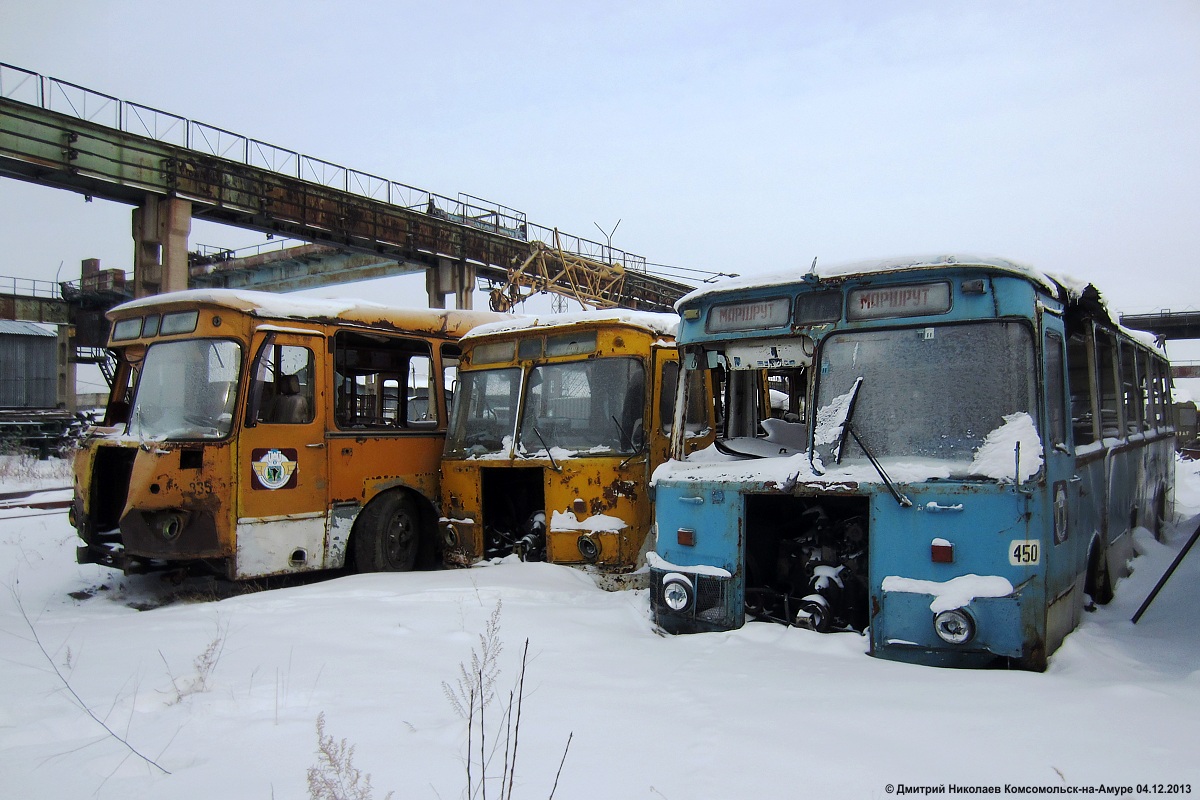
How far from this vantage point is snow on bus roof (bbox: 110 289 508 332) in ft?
24.0

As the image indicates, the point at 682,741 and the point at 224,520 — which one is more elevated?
the point at 224,520

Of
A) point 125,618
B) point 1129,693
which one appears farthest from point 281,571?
point 1129,693

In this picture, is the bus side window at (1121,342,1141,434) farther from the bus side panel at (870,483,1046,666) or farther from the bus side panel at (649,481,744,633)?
the bus side panel at (649,481,744,633)

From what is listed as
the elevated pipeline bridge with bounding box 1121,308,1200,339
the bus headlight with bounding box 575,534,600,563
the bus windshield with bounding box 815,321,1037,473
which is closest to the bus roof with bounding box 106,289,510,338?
the bus headlight with bounding box 575,534,600,563

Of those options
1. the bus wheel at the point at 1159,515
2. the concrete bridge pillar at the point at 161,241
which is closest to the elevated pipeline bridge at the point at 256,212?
the concrete bridge pillar at the point at 161,241

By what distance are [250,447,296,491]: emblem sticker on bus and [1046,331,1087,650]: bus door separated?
5893 mm

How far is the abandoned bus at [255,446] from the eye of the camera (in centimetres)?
690

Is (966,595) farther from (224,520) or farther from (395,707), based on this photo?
(224,520)

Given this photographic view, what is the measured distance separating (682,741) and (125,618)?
4.69m

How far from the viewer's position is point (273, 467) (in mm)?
7363

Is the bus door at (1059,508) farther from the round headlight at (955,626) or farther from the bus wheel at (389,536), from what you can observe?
the bus wheel at (389,536)

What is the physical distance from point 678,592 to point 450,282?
71.8ft

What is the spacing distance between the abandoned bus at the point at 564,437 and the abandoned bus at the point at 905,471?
163 cm

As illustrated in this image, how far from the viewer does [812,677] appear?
422 cm
